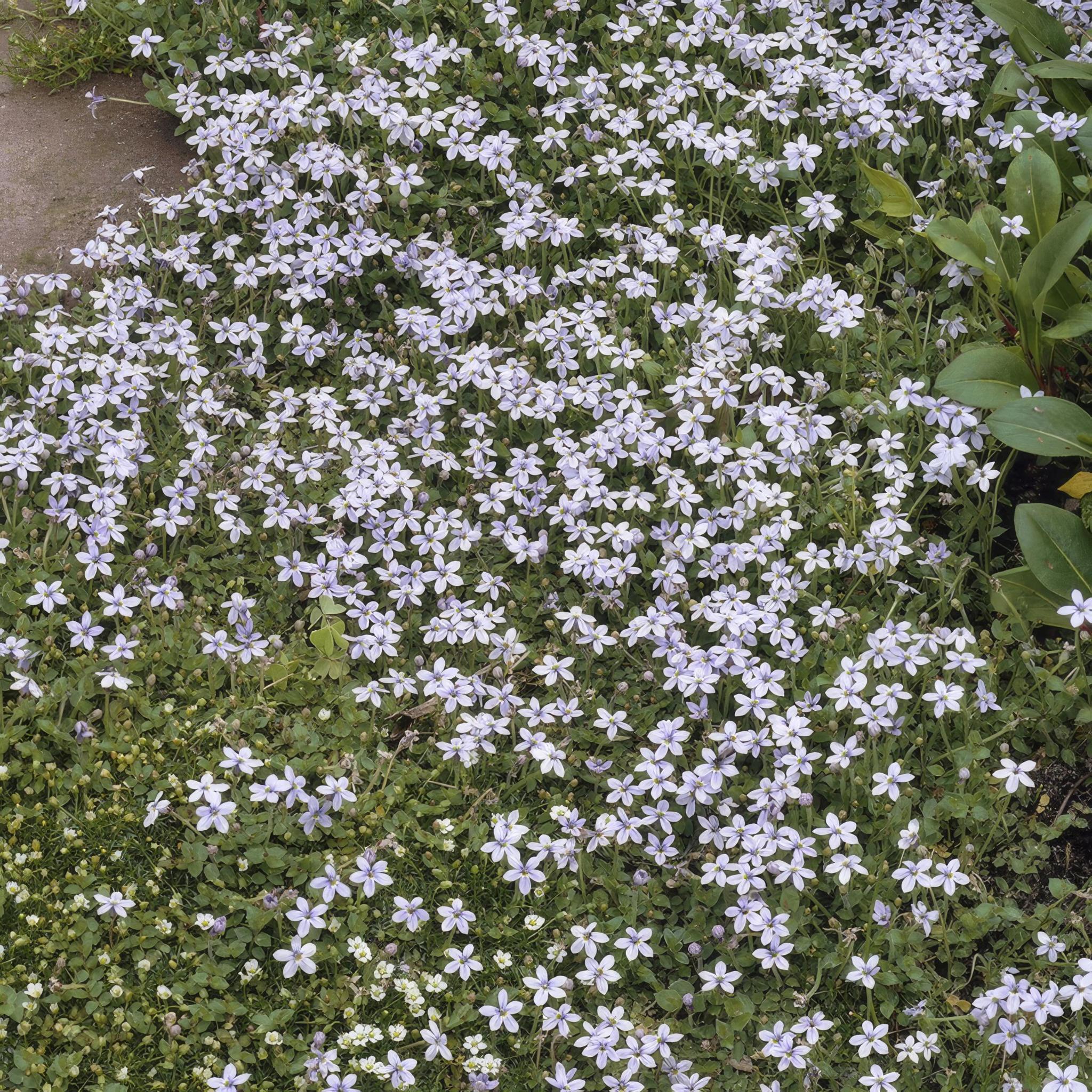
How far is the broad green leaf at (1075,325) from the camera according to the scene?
177 inches

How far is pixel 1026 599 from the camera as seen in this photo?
14.4 ft

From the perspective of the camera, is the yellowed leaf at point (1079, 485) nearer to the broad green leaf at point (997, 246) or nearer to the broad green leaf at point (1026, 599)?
the broad green leaf at point (1026, 599)

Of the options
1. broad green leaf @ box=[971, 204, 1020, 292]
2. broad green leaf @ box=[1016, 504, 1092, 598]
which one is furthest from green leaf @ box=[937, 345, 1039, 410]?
broad green leaf @ box=[1016, 504, 1092, 598]

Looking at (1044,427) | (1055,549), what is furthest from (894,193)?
(1055,549)

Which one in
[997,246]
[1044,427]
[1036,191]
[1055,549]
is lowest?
[1055,549]

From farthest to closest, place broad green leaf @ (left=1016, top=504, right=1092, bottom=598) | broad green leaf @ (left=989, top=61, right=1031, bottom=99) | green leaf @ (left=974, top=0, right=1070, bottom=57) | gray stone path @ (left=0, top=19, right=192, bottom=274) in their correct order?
1. gray stone path @ (left=0, top=19, right=192, bottom=274)
2. green leaf @ (left=974, top=0, right=1070, bottom=57)
3. broad green leaf @ (left=989, top=61, right=1031, bottom=99)
4. broad green leaf @ (left=1016, top=504, right=1092, bottom=598)

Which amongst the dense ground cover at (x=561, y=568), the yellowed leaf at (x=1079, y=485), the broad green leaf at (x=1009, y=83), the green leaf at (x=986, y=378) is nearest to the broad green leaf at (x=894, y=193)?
the dense ground cover at (x=561, y=568)

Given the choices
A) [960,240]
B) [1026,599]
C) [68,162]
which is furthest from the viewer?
[68,162]

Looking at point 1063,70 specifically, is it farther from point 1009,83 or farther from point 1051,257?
point 1051,257

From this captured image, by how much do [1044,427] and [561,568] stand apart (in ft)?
5.66

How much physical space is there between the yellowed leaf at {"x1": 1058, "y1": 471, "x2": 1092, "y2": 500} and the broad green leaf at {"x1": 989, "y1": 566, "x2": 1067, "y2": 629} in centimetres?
33

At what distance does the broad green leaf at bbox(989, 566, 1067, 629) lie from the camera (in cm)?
434

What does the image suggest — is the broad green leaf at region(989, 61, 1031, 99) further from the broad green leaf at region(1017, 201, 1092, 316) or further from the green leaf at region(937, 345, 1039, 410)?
the green leaf at region(937, 345, 1039, 410)

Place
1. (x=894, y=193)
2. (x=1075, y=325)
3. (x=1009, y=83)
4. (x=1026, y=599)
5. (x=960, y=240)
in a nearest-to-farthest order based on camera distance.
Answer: (x=1026, y=599), (x=1075, y=325), (x=960, y=240), (x=894, y=193), (x=1009, y=83)
